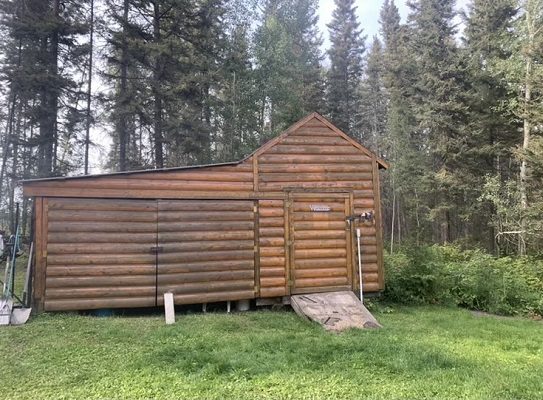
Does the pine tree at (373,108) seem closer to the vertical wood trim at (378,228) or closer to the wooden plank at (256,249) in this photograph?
the vertical wood trim at (378,228)

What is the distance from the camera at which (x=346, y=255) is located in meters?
8.34

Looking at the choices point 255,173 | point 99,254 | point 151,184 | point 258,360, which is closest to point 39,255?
point 99,254

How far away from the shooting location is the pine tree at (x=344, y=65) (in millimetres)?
23828

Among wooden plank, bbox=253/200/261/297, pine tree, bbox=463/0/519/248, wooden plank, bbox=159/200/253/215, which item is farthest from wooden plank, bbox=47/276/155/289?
pine tree, bbox=463/0/519/248

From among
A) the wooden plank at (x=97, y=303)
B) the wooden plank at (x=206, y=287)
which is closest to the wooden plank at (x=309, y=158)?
the wooden plank at (x=206, y=287)

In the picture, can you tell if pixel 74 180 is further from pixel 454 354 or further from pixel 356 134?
pixel 356 134

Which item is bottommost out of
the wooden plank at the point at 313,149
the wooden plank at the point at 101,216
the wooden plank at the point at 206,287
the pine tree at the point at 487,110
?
the wooden plank at the point at 206,287

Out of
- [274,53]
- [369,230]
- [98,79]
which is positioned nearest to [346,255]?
[369,230]

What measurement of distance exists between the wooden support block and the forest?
7.41m

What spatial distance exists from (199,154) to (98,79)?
5.59 m

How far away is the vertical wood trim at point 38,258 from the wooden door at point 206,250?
74.5 inches

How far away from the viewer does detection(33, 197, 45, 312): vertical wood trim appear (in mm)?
6617

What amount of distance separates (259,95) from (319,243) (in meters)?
10.6

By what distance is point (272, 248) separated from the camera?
7.96 meters
